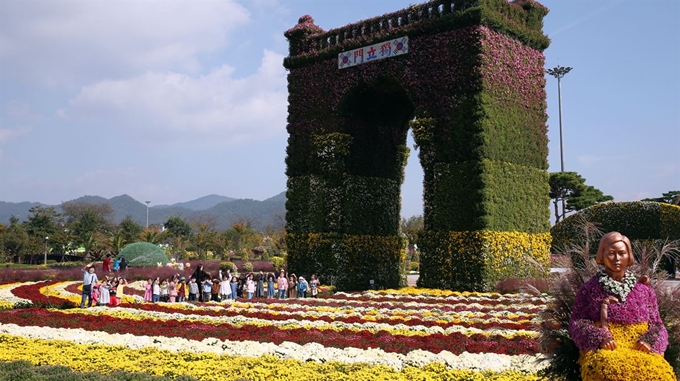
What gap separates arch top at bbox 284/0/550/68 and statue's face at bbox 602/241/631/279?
1844cm

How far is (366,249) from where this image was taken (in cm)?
2628

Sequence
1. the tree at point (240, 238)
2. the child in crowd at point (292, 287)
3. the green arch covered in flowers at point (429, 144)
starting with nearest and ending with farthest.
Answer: the green arch covered in flowers at point (429, 144)
the child in crowd at point (292, 287)
the tree at point (240, 238)

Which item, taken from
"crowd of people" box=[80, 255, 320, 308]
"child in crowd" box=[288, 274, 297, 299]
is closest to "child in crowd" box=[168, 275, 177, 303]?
"crowd of people" box=[80, 255, 320, 308]

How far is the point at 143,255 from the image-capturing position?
3991 cm

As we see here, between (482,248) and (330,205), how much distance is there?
289 inches

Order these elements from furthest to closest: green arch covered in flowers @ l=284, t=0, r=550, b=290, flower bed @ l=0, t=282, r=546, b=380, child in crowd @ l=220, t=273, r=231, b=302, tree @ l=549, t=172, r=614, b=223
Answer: tree @ l=549, t=172, r=614, b=223, green arch covered in flowers @ l=284, t=0, r=550, b=290, child in crowd @ l=220, t=273, r=231, b=302, flower bed @ l=0, t=282, r=546, b=380

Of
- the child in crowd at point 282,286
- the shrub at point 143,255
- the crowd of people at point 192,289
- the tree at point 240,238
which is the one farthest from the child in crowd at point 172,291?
the tree at point 240,238

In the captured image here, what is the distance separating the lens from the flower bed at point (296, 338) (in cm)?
862

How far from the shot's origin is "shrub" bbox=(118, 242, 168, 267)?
3928 centimetres

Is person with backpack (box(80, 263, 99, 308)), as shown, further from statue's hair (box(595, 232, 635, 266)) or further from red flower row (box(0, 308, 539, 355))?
statue's hair (box(595, 232, 635, 266))

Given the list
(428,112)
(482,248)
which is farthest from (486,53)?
(482,248)

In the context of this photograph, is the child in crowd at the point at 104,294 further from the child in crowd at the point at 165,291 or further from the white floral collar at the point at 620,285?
the white floral collar at the point at 620,285

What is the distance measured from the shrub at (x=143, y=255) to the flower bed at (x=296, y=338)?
66.3 ft

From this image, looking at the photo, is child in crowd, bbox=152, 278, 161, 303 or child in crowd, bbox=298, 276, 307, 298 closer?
child in crowd, bbox=152, 278, 161, 303
